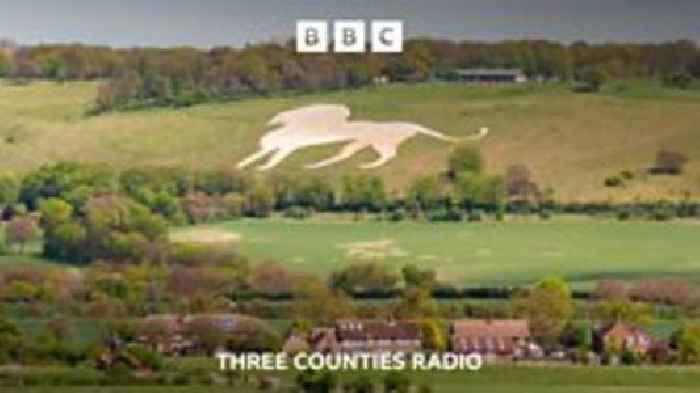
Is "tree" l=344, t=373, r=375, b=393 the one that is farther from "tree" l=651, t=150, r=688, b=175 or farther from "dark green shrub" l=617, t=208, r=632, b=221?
"tree" l=651, t=150, r=688, b=175

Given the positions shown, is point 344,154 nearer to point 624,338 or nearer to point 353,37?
point 353,37

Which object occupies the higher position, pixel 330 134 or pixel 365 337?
pixel 330 134

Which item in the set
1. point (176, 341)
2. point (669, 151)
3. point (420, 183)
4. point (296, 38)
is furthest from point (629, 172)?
point (176, 341)

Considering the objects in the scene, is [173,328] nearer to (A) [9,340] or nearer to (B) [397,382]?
(A) [9,340]

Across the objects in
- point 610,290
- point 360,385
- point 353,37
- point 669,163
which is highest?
point 353,37

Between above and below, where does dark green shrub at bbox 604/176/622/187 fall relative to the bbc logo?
below

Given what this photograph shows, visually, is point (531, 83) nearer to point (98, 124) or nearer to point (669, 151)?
point (669, 151)

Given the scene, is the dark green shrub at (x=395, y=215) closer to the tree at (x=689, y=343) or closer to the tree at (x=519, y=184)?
Answer: the tree at (x=519, y=184)

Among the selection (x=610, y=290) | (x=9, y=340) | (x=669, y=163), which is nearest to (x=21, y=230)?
(x=9, y=340)

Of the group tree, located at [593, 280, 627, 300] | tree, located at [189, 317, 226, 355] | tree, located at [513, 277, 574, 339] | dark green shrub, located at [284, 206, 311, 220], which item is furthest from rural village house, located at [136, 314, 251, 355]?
tree, located at [593, 280, 627, 300]
